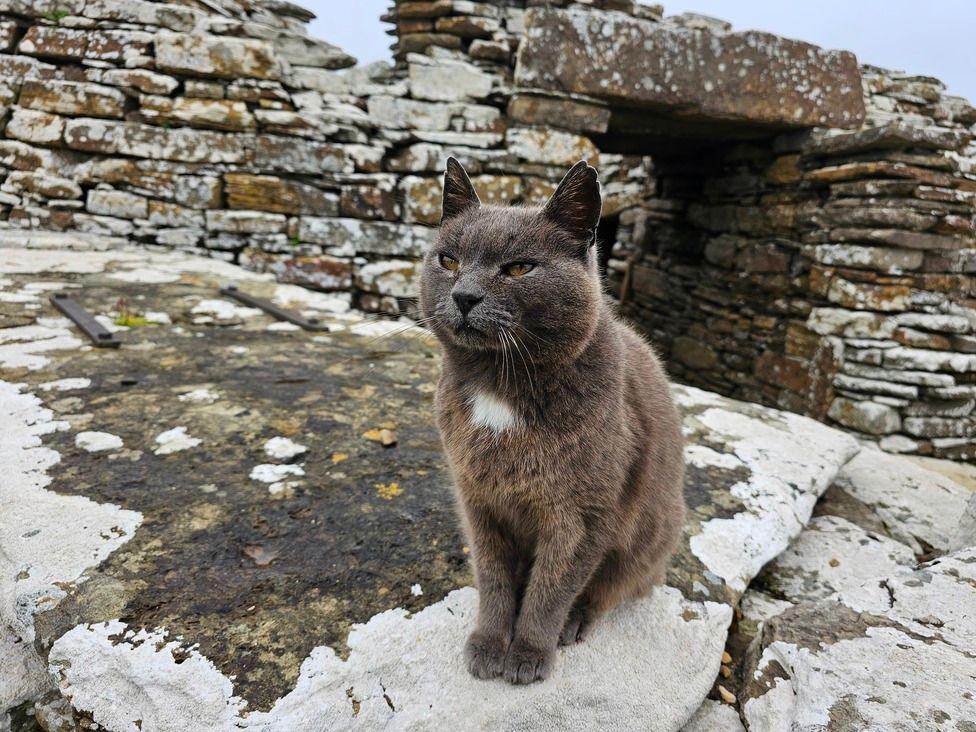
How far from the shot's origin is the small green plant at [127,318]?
135 inches

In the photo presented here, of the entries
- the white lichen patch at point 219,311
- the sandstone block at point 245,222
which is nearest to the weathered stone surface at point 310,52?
the sandstone block at point 245,222

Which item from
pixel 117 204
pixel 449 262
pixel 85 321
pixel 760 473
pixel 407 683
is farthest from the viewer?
pixel 117 204

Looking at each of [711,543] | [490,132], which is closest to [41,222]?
[490,132]

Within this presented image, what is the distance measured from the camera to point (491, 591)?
1.60 m

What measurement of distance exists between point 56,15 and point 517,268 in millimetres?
5313

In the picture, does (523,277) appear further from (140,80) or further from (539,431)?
(140,80)

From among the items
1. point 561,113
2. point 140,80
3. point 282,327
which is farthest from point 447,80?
point 282,327

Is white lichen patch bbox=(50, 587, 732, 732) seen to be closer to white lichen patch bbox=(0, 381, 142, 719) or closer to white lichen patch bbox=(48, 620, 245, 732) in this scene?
white lichen patch bbox=(48, 620, 245, 732)

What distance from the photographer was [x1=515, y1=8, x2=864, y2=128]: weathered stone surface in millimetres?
4605

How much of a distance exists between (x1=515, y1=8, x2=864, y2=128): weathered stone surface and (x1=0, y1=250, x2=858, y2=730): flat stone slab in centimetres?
278

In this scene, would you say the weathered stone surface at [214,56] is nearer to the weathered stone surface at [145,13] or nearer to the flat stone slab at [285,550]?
the weathered stone surface at [145,13]

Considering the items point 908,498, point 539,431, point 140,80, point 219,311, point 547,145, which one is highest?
point 140,80

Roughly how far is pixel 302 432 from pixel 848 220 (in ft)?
14.5

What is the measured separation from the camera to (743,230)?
19.1 feet
